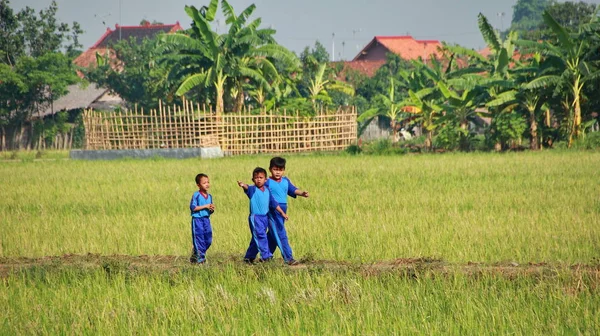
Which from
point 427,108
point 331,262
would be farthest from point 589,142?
point 331,262

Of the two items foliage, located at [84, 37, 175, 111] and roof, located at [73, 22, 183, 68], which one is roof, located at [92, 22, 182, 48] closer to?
roof, located at [73, 22, 183, 68]

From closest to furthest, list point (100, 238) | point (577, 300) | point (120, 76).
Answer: point (577, 300) → point (100, 238) → point (120, 76)

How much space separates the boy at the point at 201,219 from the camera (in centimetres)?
773

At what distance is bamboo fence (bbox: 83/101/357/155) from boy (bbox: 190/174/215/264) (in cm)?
1811

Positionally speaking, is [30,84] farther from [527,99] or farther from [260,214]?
[260,214]

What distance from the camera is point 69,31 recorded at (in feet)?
132

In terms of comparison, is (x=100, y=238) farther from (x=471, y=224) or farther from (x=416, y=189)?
(x=416, y=189)

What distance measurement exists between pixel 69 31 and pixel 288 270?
116 feet

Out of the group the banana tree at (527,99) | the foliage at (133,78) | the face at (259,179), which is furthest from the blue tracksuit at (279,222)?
the foliage at (133,78)

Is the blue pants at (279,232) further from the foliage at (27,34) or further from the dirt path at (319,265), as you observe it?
the foliage at (27,34)

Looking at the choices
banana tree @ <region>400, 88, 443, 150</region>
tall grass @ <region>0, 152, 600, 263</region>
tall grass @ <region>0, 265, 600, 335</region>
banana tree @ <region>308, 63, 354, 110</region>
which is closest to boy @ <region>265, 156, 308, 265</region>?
tall grass @ <region>0, 152, 600, 263</region>

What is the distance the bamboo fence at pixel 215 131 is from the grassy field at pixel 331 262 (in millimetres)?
10644

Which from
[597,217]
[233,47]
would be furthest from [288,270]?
[233,47]

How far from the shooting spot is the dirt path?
6812 mm
